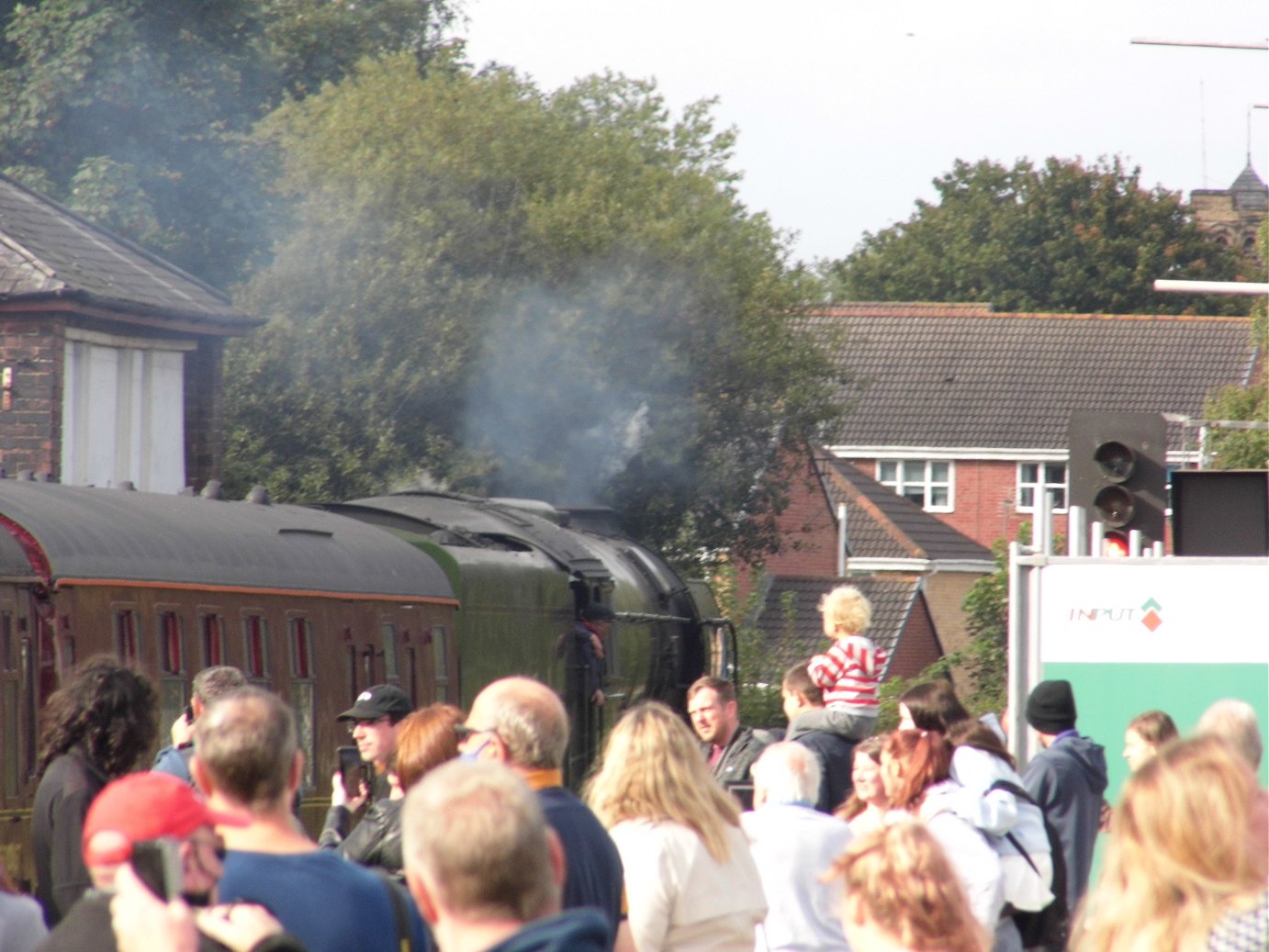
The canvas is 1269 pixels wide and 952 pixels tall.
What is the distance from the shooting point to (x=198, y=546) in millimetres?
12719

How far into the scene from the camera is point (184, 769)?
7.67 m

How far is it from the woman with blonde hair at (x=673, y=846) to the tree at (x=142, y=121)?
3144 centimetres

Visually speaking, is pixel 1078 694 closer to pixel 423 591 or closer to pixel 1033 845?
pixel 1033 845

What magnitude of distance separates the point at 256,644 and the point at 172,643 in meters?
1.18

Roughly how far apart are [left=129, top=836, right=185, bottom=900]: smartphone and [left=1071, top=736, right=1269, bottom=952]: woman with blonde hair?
1.78m

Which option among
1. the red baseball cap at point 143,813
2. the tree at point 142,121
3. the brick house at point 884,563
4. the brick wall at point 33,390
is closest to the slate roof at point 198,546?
the red baseball cap at point 143,813

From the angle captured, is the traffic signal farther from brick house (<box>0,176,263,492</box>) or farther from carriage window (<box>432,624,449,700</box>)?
brick house (<box>0,176,263,492</box>)

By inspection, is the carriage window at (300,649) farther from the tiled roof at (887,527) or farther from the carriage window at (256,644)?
the tiled roof at (887,527)

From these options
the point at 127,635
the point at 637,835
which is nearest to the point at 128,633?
the point at 127,635

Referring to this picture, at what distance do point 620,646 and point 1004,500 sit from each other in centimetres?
4623

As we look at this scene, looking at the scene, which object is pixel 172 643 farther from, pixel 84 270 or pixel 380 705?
pixel 84 270

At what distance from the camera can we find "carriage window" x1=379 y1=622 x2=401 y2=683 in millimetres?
15164

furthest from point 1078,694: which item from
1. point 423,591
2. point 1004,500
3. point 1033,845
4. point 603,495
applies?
point 1004,500

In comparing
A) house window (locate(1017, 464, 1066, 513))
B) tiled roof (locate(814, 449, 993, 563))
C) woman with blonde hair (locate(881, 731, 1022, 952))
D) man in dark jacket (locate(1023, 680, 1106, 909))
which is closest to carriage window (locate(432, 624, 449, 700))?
man in dark jacket (locate(1023, 680, 1106, 909))
